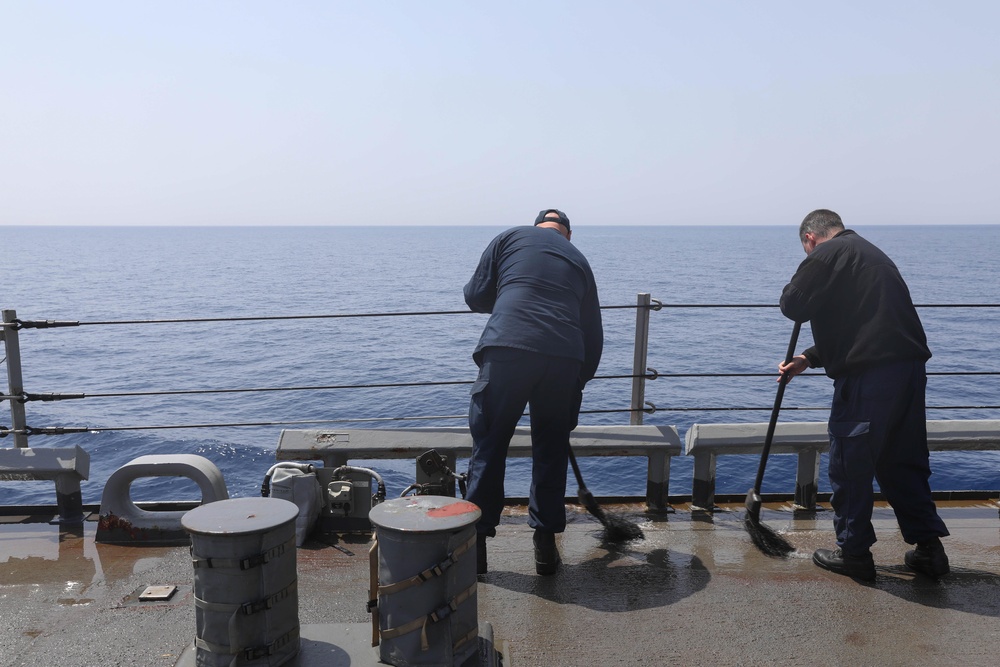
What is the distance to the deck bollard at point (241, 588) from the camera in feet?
9.73

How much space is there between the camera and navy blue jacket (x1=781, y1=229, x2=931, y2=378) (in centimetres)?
394

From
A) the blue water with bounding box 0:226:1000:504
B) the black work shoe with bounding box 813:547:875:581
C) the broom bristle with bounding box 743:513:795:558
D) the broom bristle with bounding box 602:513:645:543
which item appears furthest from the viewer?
the blue water with bounding box 0:226:1000:504

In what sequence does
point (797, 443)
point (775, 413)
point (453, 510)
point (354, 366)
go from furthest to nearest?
1. point (354, 366)
2. point (797, 443)
3. point (775, 413)
4. point (453, 510)

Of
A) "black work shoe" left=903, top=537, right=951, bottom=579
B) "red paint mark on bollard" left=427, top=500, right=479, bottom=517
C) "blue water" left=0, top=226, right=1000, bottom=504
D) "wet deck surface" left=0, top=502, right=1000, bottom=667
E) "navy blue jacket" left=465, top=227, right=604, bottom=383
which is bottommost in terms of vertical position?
"blue water" left=0, top=226, right=1000, bottom=504

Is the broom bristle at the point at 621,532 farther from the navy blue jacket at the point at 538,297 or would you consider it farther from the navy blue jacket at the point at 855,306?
the navy blue jacket at the point at 855,306

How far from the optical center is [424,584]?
298 centimetres

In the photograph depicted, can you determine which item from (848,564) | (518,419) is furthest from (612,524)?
(848,564)

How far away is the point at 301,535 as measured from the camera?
178 inches

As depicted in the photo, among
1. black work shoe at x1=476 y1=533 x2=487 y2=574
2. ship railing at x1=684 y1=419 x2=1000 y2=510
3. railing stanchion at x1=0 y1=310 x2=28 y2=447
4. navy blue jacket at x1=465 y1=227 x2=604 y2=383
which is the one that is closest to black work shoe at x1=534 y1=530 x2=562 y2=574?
black work shoe at x1=476 y1=533 x2=487 y2=574

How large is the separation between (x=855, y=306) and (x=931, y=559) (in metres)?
1.36

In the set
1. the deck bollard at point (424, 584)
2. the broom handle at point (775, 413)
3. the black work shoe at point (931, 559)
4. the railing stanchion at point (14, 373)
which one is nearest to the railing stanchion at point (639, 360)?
the broom handle at point (775, 413)

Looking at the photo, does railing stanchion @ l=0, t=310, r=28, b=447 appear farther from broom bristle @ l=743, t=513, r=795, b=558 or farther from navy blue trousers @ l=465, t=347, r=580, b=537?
Result: broom bristle @ l=743, t=513, r=795, b=558

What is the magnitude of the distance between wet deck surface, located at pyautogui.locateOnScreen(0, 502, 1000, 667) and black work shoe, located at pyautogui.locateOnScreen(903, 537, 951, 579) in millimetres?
61

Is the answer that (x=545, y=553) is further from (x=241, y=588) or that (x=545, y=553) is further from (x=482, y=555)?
(x=241, y=588)
